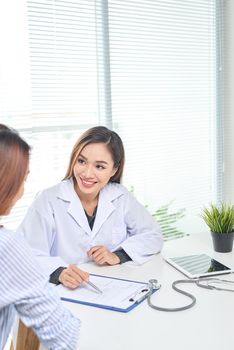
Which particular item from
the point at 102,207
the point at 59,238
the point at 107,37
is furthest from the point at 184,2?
the point at 59,238

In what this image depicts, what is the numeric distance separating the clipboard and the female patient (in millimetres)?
272

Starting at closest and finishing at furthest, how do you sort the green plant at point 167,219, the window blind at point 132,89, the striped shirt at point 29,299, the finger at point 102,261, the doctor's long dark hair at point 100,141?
the striped shirt at point 29,299 < the finger at point 102,261 < the doctor's long dark hair at point 100,141 < the window blind at point 132,89 < the green plant at point 167,219

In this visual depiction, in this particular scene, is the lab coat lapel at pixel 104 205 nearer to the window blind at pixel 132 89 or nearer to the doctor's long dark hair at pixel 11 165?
the window blind at pixel 132 89

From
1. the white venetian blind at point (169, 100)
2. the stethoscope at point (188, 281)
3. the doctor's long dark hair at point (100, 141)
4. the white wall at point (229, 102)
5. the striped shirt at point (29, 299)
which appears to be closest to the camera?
the striped shirt at point (29, 299)

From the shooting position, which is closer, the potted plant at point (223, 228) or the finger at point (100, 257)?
the finger at point (100, 257)

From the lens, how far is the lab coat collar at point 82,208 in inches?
64.7

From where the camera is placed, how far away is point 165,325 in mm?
1014

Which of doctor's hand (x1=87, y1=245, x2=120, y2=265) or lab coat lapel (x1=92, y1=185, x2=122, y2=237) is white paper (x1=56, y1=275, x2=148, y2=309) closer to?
doctor's hand (x1=87, y1=245, x2=120, y2=265)

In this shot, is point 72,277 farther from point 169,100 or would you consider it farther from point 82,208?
point 169,100

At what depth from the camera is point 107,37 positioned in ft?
8.51

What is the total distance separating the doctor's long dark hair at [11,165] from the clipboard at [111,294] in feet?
1.45

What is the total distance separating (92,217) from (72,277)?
455mm

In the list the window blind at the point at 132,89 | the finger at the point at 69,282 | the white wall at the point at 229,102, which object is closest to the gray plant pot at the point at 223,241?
the finger at the point at 69,282

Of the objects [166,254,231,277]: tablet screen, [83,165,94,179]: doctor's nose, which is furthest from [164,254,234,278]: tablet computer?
[83,165,94,179]: doctor's nose
